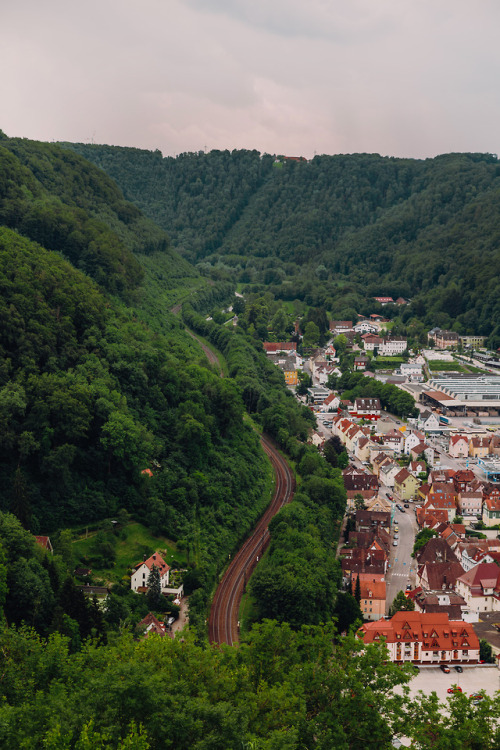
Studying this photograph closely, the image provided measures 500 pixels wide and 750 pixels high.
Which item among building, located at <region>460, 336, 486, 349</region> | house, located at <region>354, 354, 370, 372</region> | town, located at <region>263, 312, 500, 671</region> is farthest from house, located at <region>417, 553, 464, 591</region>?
building, located at <region>460, 336, 486, 349</region>

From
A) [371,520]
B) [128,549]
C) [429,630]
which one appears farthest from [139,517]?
[371,520]

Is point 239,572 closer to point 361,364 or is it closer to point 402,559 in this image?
point 402,559

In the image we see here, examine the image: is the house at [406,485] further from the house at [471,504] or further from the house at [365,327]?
the house at [365,327]

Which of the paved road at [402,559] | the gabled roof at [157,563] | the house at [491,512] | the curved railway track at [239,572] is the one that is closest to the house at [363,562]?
the paved road at [402,559]

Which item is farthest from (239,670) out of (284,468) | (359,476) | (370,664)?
(359,476)

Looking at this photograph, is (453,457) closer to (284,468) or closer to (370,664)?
(284,468)
